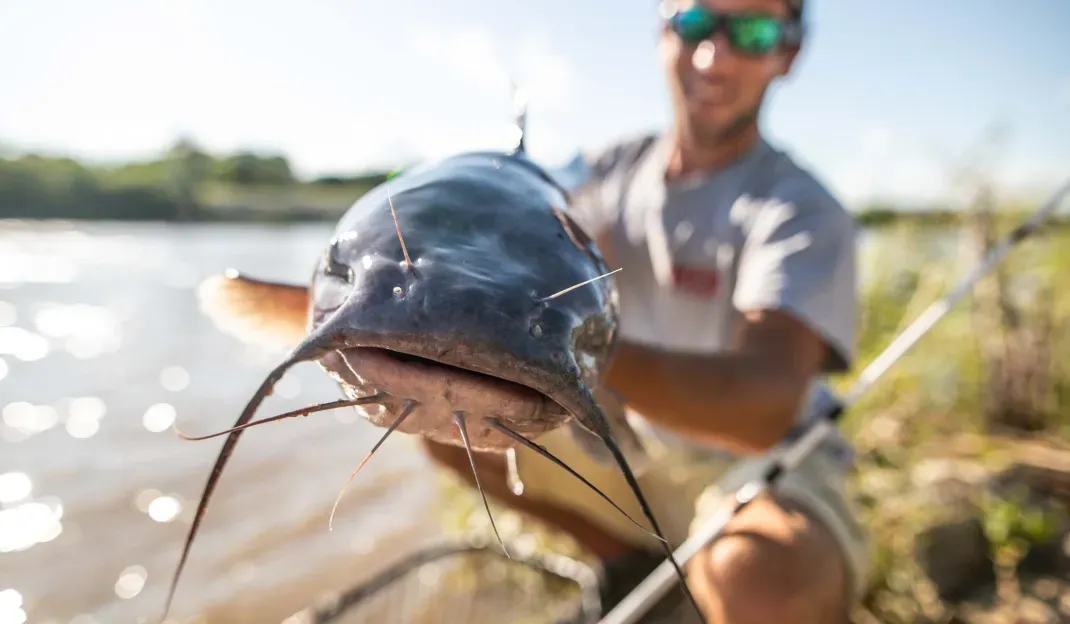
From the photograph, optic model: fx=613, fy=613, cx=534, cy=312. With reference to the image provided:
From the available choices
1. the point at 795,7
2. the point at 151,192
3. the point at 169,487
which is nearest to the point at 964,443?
the point at 795,7

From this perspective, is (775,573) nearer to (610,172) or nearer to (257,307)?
(257,307)

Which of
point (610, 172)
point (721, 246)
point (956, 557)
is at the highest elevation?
point (610, 172)

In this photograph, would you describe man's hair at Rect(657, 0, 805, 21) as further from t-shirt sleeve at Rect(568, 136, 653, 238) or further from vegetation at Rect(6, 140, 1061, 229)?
vegetation at Rect(6, 140, 1061, 229)

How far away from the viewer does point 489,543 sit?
252 centimetres

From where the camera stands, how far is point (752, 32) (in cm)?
228

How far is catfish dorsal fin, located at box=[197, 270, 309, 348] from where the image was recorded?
3.76ft

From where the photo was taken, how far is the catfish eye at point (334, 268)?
851 millimetres

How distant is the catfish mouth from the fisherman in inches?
24.5

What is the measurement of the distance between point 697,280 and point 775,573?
102 cm

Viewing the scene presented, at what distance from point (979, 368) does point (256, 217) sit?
72.3 feet

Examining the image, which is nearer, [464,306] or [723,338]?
[464,306]

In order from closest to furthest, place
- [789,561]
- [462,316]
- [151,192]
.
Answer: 1. [462,316]
2. [789,561]
3. [151,192]

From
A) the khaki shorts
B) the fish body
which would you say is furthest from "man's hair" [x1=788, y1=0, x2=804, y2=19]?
Result: the fish body

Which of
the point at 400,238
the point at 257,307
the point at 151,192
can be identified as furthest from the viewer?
the point at 151,192
